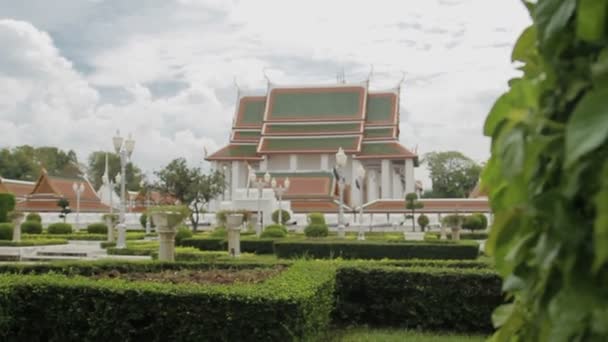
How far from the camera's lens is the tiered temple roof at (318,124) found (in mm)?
45781

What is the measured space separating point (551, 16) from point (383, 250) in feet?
50.9

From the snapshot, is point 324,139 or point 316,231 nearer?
point 316,231

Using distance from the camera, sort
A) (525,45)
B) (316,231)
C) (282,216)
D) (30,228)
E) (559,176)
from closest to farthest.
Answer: (559,176) < (525,45) < (316,231) < (30,228) < (282,216)

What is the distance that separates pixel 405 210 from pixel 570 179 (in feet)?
129

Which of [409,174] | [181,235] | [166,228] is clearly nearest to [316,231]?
[181,235]

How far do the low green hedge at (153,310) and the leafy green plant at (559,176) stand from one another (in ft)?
12.8

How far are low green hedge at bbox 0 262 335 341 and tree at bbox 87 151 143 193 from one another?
61891 mm

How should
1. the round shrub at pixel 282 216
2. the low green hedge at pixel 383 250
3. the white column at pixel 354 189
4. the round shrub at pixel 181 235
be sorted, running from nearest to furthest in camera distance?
the low green hedge at pixel 383 250
the round shrub at pixel 181 235
the round shrub at pixel 282 216
the white column at pixel 354 189

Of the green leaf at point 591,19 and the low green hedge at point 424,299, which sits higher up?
the green leaf at point 591,19

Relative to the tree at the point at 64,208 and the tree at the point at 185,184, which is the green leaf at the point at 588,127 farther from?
the tree at the point at 64,208

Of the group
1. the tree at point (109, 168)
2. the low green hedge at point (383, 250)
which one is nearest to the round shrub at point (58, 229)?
the low green hedge at point (383, 250)

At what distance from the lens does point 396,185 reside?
47.1 m

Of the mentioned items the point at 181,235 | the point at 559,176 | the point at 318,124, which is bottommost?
the point at 181,235

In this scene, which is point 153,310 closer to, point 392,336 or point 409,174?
point 392,336
